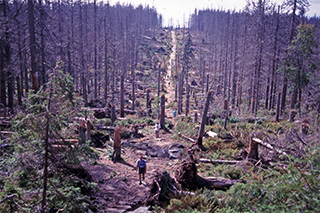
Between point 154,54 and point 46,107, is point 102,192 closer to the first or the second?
point 46,107

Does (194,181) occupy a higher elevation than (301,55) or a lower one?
lower

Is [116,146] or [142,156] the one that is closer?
[142,156]

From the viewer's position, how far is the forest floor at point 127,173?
8453 millimetres

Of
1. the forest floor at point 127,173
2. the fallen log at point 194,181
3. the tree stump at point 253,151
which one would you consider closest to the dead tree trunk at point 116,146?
the forest floor at point 127,173

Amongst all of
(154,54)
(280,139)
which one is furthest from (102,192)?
(154,54)

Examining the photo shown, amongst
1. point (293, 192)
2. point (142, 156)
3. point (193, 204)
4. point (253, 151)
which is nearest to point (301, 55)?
point (253, 151)

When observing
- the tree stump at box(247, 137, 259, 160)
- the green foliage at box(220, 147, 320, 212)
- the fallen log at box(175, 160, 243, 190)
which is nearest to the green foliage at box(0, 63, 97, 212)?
the green foliage at box(220, 147, 320, 212)

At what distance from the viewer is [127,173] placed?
1152cm

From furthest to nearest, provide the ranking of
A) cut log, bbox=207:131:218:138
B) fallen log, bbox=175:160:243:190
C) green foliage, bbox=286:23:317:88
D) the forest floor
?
1. green foliage, bbox=286:23:317:88
2. cut log, bbox=207:131:218:138
3. fallen log, bbox=175:160:243:190
4. the forest floor

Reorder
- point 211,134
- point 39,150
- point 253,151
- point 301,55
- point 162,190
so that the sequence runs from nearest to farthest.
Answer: point 39,150 → point 162,190 → point 253,151 → point 211,134 → point 301,55

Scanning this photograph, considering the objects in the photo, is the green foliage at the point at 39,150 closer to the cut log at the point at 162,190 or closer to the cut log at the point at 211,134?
the cut log at the point at 162,190

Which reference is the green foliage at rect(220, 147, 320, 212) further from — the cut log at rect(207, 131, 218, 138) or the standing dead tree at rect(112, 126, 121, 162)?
the cut log at rect(207, 131, 218, 138)

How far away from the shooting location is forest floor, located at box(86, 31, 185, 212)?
845 cm

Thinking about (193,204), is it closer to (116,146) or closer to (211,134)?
(116,146)
